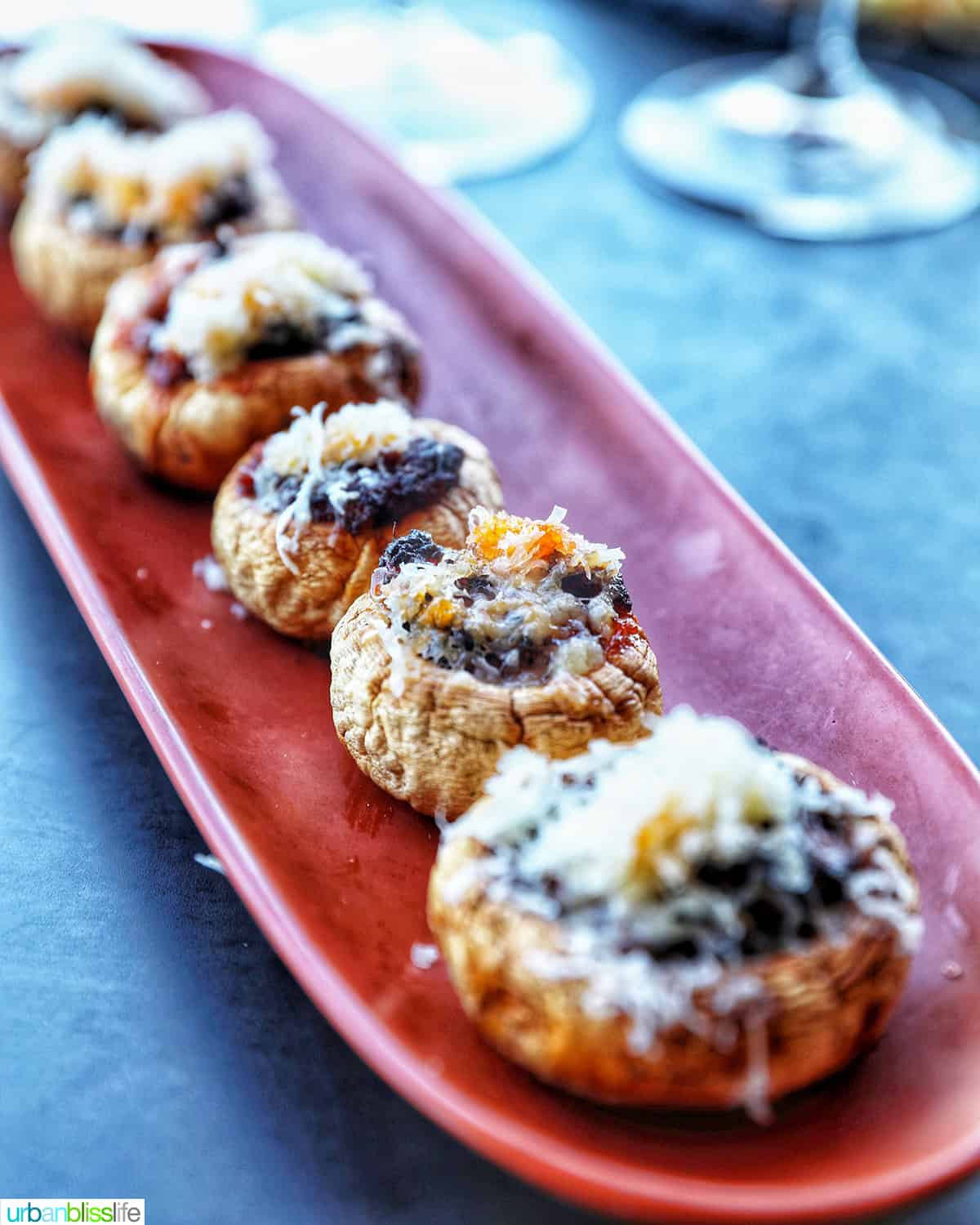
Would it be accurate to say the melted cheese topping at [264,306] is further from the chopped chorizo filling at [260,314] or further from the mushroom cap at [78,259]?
the mushroom cap at [78,259]

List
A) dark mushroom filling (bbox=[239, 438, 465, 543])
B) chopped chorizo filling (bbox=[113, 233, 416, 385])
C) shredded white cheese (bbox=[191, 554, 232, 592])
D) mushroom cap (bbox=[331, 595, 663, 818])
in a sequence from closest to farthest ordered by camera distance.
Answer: mushroom cap (bbox=[331, 595, 663, 818]), dark mushroom filling (bbox=[239, 438, 465, 543]), shredded white cheese (bbox=[191, 554, 232, 592]), chopped chorizo filling (bbox=[113, 233, 416, 385])

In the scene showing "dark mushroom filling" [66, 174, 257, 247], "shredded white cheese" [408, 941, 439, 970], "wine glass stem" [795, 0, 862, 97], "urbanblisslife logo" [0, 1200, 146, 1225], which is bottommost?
"urbanblisslife logo" [0, 1200, 146, 1225]

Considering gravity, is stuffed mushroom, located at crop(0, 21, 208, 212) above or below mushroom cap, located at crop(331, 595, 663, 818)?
above

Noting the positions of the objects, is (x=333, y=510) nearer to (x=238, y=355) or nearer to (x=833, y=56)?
(x=238, y=355)

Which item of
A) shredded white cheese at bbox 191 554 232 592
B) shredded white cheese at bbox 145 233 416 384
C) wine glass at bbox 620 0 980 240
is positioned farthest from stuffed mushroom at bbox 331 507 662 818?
wine glass at bbox 620 0 980 240

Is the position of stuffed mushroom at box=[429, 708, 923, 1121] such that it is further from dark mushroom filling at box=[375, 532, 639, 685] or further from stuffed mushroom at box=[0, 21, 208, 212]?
stuffed mushroom at box=[0, 21, 208, 212]

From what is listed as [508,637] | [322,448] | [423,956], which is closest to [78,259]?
[322,448]

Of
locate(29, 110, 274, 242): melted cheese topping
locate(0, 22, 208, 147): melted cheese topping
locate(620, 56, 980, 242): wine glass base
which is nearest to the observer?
locate(29, 110, 274, 242): melted cheese topping
